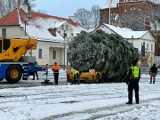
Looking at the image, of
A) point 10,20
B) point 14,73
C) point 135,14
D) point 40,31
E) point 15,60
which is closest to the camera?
point 14,73

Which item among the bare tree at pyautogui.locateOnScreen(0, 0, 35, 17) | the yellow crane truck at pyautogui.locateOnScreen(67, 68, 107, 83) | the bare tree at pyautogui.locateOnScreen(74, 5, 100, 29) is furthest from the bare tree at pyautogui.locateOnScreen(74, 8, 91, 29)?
the yellow crane truck at pyautogui.locateOnScreen(67, 68, 107, 83)

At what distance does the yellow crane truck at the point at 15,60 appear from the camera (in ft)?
96.9

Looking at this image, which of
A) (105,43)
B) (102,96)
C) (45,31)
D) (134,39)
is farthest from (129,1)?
(102,96)

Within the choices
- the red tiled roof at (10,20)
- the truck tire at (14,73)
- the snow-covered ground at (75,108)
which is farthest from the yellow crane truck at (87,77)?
the red tiled roof at (10,20)

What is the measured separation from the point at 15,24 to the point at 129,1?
56802 millimetres

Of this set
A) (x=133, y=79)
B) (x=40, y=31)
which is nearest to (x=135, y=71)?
(x=133, y=79)

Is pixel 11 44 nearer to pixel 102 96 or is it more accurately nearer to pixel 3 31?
pixel 102 96

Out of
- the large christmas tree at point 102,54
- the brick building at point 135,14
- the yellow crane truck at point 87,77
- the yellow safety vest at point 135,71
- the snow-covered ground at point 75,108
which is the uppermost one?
the brick building at point 135,14

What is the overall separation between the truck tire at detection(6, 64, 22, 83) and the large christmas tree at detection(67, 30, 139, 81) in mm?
5002

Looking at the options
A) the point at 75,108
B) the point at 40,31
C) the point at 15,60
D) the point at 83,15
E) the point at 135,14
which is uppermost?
the point at 83,15

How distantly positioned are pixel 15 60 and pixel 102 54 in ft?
20.5

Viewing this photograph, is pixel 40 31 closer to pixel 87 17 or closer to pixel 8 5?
pixel 8 5

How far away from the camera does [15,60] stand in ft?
101

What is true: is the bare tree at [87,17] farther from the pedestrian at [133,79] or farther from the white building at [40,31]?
the pedestrian at [133,79]
